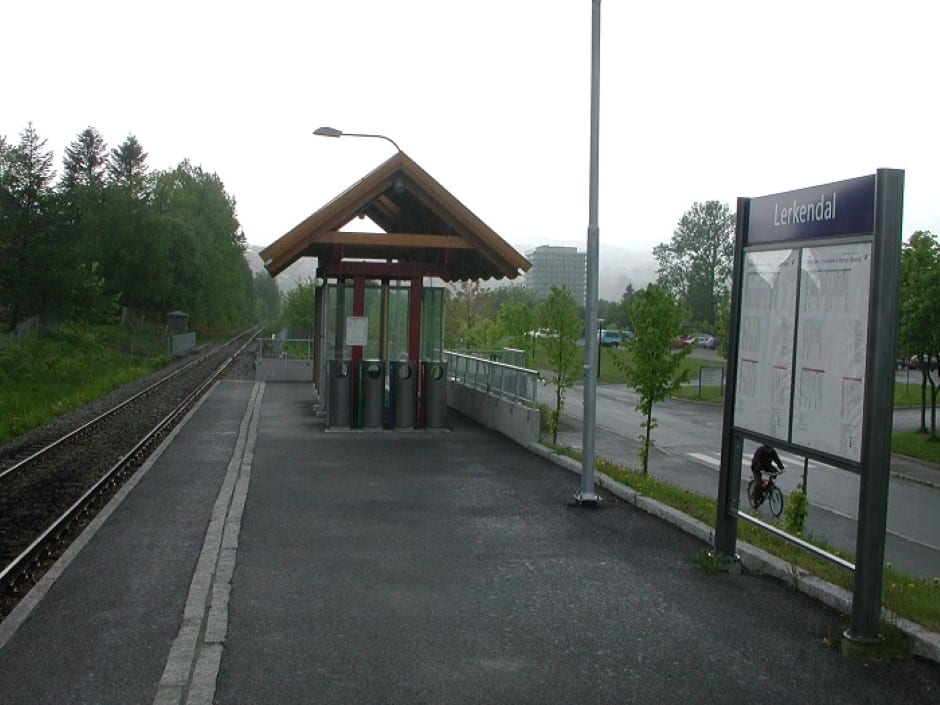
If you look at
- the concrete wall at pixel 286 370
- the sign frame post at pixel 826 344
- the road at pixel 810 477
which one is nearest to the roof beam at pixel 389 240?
the road at pixel 810 477

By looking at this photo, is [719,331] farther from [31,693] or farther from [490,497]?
[31,693]

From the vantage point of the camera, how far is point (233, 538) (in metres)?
9.06

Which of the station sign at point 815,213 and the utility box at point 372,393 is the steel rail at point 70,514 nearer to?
the utility box at point 372,393

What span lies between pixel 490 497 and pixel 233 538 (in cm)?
330

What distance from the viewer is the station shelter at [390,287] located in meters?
17.2

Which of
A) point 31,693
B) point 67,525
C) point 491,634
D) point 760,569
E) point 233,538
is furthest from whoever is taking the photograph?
point 67,525

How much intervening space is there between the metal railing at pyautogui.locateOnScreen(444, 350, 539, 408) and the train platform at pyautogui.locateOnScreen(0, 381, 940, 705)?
516cm

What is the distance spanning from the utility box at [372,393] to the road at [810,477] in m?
5.60

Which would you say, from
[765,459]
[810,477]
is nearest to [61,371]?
[810,477]

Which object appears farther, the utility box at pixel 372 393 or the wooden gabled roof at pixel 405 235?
the utility box at pixel 372 393

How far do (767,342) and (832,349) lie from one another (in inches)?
33.2

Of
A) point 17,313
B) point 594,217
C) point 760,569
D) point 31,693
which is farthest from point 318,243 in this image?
point 17,313

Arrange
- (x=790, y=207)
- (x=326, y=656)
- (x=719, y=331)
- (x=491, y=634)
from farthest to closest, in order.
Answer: (x=719, y=331)
(x=790, y=207)
(x=491, y=634)
(x=326, y=656)

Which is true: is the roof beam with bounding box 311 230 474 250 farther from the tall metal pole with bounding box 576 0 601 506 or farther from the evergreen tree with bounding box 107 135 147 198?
the evergreen tree with bounding box 107 135 147 198
